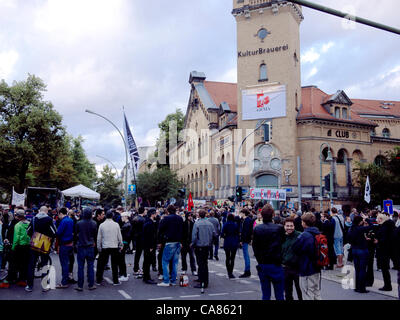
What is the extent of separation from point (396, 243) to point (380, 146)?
4302cm

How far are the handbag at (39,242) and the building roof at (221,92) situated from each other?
47.1m

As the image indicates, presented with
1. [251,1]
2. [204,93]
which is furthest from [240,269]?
[204,93]

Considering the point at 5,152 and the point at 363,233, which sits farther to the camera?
the point at 5,152

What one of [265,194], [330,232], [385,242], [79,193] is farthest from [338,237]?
[79,193]

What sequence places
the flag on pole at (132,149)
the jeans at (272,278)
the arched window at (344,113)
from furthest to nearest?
1. the arched window at (344,113)
2. the flag on pole at (132,149)
3. the jeans at (272,278)

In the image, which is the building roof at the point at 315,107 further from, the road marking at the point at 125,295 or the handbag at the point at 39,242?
the handbag at the point at 39,242

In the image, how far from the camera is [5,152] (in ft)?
121

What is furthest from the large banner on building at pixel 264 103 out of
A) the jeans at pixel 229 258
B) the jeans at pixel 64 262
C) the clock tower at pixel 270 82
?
the jeans at pixel 64 262

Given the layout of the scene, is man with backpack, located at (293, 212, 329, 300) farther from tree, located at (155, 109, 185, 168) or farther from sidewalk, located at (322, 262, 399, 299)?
tree, located at (155, 109, 185, 168)

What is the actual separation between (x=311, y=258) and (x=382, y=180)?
3617cm

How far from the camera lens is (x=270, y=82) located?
136 ft

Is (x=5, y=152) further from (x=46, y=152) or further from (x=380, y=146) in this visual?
(x=380, y=146)

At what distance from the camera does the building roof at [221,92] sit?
57188 mm
